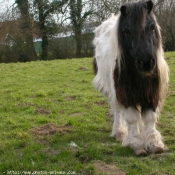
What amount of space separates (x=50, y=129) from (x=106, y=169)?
227 cm

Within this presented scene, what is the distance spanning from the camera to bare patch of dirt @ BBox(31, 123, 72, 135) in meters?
6.11

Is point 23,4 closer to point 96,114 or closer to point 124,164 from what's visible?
point 96,114

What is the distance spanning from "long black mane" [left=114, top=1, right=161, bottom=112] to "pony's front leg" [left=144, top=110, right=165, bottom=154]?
0.38ft

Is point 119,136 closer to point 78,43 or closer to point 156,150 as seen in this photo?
point 156,150

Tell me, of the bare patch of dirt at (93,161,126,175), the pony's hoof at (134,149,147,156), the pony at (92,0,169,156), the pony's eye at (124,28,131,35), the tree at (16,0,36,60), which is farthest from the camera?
the tree at (16,0,36,60)

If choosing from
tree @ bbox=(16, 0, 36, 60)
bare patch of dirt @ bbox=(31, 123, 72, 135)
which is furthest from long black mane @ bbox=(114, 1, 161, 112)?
tree @ bbox=(16, 0, 36, 60)

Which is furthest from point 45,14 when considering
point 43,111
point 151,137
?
point 151,137

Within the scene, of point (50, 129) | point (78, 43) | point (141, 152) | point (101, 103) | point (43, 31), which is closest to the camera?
point (141, 152)

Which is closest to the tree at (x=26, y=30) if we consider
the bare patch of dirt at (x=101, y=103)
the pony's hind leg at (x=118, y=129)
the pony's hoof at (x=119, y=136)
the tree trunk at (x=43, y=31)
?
the tree trunk at (x=43, y=31)

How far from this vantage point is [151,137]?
15.8 ft

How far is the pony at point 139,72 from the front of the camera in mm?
4289

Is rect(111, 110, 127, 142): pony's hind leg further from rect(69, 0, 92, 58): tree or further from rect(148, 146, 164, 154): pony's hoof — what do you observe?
rect(69, 0, 92, 58): tree

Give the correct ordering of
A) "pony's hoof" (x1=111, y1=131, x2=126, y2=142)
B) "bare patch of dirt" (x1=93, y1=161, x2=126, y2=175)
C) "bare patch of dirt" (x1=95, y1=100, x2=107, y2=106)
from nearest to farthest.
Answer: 1. "bare patch of dirt" (x1=93, y1=161, x2=126, y2=175)
2. "pony's hoof" (x1=111, y1=131, x2=126, y2=142)
3. "bare patch of dirt" (x1=95, y1=100, x2=107, y2=106)

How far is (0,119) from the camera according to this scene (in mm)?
7270
